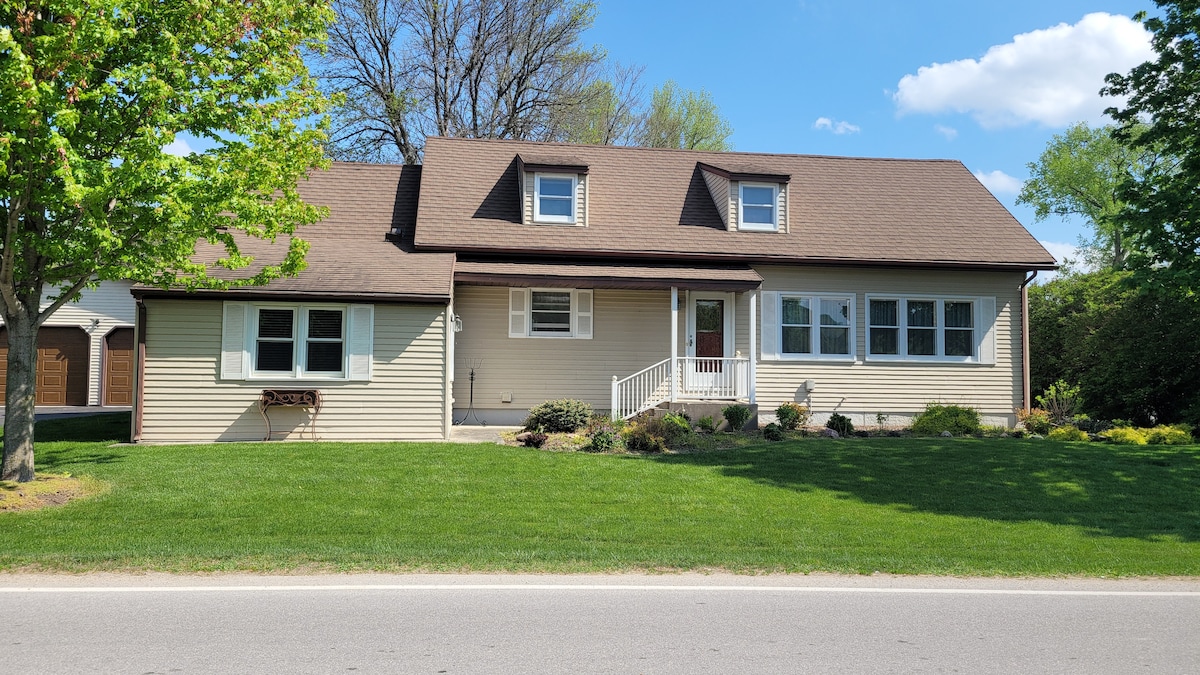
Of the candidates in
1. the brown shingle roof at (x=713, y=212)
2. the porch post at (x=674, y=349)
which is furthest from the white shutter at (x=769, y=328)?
the porch post at (x=674, y=349)

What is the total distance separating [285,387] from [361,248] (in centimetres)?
382

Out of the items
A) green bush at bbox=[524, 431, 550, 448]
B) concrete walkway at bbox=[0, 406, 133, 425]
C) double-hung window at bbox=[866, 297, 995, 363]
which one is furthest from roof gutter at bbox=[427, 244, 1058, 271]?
concrete walkway at bbox=[0, 406, 133, 425]

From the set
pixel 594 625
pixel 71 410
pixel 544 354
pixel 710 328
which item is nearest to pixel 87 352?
pixel 71 410

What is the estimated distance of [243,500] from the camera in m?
10.2

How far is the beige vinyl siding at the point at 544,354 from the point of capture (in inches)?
711

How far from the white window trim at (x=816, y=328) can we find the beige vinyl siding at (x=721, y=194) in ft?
7.99

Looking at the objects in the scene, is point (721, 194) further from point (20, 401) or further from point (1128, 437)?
point (20, 401)

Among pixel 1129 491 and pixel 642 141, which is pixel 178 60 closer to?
pixel 1129 491

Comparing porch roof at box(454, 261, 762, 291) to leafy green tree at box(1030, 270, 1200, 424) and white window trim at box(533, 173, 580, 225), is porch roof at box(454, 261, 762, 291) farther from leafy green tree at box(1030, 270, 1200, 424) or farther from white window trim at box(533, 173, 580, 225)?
leafy green tree at box(1030, 270, 1200, 424)

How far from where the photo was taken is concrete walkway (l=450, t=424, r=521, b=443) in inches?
603

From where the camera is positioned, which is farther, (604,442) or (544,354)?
(544,354)

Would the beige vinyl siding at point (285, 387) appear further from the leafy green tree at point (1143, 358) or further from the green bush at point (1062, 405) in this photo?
the green bush at point (1062, 405)

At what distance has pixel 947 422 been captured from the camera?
17766 millimetres

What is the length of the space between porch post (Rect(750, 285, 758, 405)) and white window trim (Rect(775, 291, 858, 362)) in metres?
0.57
